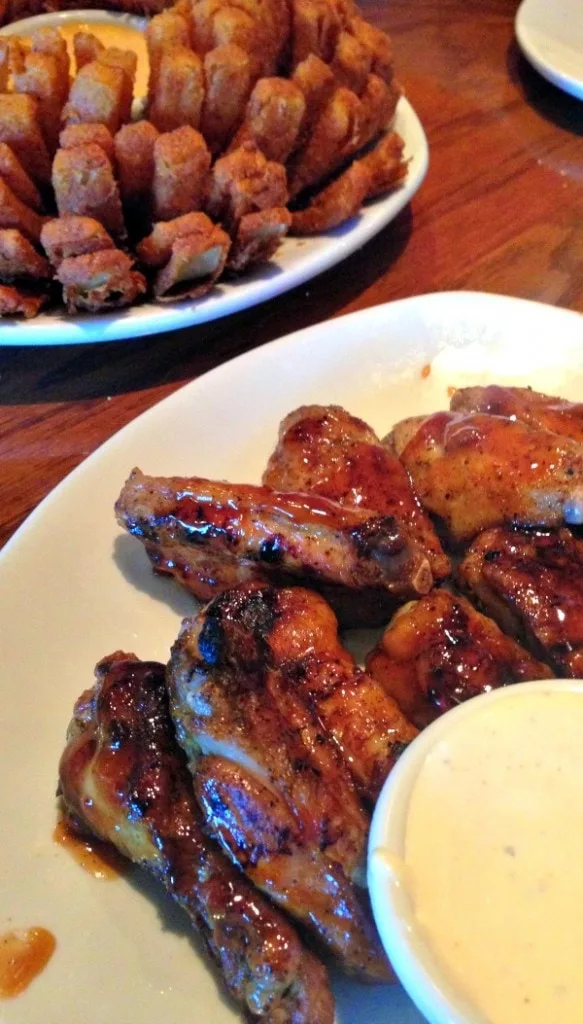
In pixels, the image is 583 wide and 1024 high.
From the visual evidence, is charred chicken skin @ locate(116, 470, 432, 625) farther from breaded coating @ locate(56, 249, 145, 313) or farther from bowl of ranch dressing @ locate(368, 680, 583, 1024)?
breaded coating @ locate(56, 249, 145, 313)

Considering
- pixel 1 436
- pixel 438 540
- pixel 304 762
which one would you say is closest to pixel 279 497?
pixel 438 540

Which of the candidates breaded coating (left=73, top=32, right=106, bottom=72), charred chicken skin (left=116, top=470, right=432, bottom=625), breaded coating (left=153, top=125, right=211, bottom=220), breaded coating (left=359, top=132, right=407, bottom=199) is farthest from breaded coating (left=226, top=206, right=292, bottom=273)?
charred chicken skin (left=116, top=470, right=432, bottom=625)

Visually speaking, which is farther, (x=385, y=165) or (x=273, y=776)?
(x=385, y=165)

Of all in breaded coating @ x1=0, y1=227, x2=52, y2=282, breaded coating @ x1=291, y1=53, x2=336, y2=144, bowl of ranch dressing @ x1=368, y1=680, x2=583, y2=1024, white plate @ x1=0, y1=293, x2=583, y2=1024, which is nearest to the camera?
bowl of ranch dressing @ x1=368, y1=680, x2=583, y2=1024

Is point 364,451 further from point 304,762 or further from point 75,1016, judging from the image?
point 75,1016

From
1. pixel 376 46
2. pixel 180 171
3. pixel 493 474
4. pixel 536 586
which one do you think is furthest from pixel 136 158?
pixel 536 586

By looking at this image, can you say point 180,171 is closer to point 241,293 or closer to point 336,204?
point 241,293
